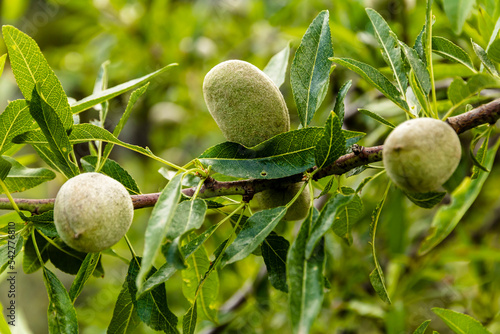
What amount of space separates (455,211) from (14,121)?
101 cm

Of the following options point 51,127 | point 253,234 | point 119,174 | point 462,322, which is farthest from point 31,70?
point 462,322

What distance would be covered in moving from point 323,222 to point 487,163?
2.08ft

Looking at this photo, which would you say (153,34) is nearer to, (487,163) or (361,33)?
(361,33)

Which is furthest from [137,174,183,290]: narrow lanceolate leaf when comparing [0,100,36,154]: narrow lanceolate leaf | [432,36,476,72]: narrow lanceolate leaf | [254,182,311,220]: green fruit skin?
[432,36,476,72]: narrow lanceolate leaf

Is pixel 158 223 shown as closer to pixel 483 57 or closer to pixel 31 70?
pixel 31 70

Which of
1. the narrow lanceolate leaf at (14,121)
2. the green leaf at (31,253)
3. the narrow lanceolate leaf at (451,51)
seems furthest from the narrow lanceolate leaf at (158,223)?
the narrow lanceolate leaf at (451,51)

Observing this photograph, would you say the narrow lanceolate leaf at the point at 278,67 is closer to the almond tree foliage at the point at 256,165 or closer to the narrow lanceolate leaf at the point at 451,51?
the almond tree foliage at the point at 256,165

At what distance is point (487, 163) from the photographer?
1.13m

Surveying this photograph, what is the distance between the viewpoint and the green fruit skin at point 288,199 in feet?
2.92

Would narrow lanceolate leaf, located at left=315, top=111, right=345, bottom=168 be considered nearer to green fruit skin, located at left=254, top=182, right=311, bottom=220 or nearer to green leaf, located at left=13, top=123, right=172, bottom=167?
green fruit skin, located at left=254, top=182, right=311, bottom=220

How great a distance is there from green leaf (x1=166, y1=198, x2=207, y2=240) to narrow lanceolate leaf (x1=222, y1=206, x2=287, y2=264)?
3.1 inches

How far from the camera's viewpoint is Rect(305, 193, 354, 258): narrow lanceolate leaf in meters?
0.68

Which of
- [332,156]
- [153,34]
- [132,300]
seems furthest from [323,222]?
[153,34]

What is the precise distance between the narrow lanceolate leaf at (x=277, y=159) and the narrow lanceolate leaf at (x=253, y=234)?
68mm
